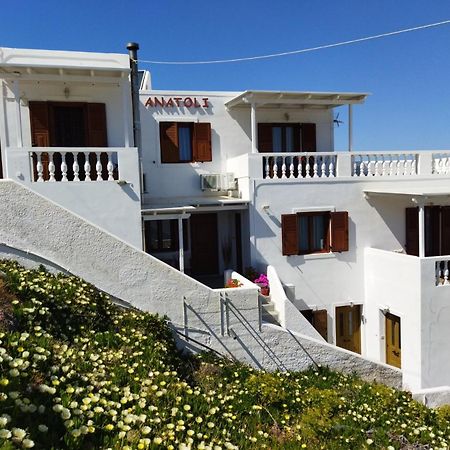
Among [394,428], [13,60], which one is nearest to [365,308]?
[394,428]

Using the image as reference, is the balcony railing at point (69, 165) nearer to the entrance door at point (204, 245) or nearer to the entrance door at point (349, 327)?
the entrance door at point (204, 245)

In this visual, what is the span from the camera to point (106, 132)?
12.9 metres

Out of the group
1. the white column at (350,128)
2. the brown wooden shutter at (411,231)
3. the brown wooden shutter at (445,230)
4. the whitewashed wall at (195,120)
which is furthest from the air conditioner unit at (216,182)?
the brown wooden shutter at (445,230)

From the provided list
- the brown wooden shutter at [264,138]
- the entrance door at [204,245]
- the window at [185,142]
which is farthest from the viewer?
the brown wooden shutter at [264,138]

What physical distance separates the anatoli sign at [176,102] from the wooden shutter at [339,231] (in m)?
6.24

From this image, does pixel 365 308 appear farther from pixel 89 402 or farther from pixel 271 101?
pixel 89 402

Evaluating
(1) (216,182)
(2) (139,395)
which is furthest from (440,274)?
(2) (139,395)

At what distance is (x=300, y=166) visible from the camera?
13047mm

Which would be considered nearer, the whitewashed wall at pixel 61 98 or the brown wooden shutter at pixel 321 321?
the whitewashed wall at pixel 61 98

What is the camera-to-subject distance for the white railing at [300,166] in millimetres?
12836

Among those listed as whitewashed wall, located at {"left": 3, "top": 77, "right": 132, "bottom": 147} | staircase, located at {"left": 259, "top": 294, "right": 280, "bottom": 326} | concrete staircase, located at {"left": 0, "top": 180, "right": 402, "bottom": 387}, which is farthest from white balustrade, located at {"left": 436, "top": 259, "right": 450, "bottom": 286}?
whitewashed wall, located at {"left": 3, "top": 77, "right": 132, "bottom": 147}

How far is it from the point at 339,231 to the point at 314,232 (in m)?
0.83

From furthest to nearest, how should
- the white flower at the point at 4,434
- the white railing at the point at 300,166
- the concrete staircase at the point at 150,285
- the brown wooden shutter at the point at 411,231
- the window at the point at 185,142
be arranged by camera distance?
1. the window at the point at 185,142
2. the brown wooden shutter at the point at 411,231
3. the white railing at the point at 300,166
4. the concrete staircase at the point at 150,285
5. the white flower at the point at 4,434

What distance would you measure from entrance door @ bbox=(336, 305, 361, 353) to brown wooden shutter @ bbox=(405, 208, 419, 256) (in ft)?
9.52
